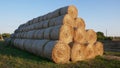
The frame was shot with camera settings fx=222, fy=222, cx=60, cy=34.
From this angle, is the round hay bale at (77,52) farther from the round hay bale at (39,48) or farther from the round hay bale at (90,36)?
the round hay bale at (39,48)

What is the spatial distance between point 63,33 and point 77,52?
1.24 metres

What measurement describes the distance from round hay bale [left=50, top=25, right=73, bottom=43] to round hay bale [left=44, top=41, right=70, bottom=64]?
0.73 metres

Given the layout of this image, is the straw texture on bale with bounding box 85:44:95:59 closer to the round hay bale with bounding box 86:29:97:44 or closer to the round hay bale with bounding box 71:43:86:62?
the round hay bale with bounding box 71:43:86:62

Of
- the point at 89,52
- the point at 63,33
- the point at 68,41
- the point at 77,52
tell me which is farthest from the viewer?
the point at 89,52

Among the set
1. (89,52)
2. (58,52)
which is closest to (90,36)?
(89,52)

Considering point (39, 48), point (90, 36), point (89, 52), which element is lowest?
point (89, 52)

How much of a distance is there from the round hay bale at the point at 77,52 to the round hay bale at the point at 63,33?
64 centimetres

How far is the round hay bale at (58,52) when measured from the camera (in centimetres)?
1055

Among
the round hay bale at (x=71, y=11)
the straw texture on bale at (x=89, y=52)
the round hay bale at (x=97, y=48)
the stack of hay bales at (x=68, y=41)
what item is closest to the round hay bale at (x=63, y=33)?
the stack of hay bales at (x=68, y=41)

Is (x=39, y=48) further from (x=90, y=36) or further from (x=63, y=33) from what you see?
(x=90, y=36)

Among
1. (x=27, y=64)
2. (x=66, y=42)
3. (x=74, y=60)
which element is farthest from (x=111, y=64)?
(x=27, y=64)

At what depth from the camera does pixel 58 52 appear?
420 inches

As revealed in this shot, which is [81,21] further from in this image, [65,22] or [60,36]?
[60,36]

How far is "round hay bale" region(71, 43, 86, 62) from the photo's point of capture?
11270 millimetres
